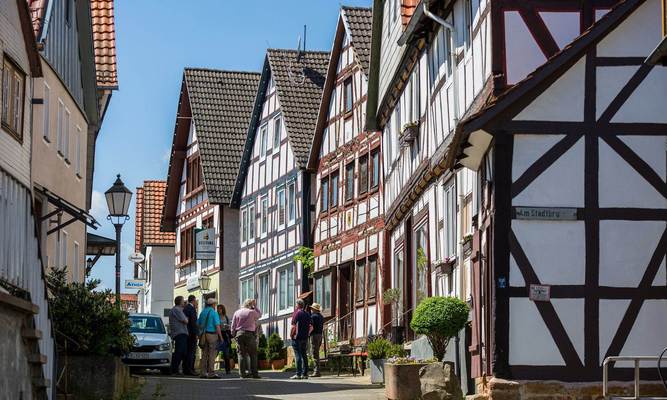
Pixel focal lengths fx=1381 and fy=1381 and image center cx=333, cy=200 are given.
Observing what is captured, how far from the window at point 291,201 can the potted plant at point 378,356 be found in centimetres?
1871

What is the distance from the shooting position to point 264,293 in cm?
4762

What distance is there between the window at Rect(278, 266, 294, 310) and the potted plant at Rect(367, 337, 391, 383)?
61.2 ft

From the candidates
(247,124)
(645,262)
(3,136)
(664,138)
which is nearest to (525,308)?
(645,262)

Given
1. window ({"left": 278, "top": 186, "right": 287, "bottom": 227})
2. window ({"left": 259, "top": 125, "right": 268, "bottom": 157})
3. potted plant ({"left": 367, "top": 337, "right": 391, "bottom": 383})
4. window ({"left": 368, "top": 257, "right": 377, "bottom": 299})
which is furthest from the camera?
window ({"left": 259, "top": 125, "right": 268, "bottom": 157})

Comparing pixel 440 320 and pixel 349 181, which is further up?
pixel 349 181

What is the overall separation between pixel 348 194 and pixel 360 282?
10.1 ft

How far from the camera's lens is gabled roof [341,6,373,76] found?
3691 cm

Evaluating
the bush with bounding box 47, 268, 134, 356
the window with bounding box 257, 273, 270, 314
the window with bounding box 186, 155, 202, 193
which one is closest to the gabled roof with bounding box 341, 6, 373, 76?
the window with bounding box 257, 273, 270, 314

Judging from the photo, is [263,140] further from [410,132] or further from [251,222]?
[410,132]

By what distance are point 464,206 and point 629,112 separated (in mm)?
4609

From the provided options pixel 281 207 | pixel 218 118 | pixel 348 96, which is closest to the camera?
pixel 348 96

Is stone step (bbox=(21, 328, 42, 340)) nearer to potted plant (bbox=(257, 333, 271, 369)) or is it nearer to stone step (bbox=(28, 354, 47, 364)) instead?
stone step (bbox=(28, 354, 47, 364))

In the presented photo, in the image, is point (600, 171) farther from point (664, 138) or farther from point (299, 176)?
point (299, 176)

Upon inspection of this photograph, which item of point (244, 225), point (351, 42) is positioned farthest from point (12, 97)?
point (244, 225)
